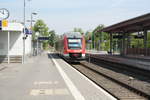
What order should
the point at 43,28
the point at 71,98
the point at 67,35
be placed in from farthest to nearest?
1. the point at 43,28
2. the point at 67,35
3. the point at 71,98

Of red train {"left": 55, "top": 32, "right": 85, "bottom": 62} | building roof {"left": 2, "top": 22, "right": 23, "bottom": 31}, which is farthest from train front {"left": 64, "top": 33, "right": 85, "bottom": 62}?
building roof {"left": 2, "top": 22, "right": 23, "bottom": 31}

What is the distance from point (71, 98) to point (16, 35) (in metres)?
21.0

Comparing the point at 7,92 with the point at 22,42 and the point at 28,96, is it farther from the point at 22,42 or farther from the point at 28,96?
the point at 22,42

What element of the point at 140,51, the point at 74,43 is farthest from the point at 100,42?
the point at 74,43

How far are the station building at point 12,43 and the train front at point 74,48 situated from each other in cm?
482

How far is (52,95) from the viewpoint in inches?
357

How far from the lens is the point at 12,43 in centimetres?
2820

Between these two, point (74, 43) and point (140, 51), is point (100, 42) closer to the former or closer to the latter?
point (140, 51)

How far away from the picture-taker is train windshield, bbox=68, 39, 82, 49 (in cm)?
2801

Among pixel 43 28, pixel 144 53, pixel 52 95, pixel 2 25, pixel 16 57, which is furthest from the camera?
pixel 43 28

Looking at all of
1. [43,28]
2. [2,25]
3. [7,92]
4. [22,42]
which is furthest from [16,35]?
[43,28]

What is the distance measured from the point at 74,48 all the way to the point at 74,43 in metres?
0.65

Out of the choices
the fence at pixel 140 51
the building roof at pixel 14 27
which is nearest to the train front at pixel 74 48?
the building roof at pixel 14 27

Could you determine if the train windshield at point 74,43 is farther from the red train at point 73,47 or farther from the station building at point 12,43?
the station building at point 12,43
